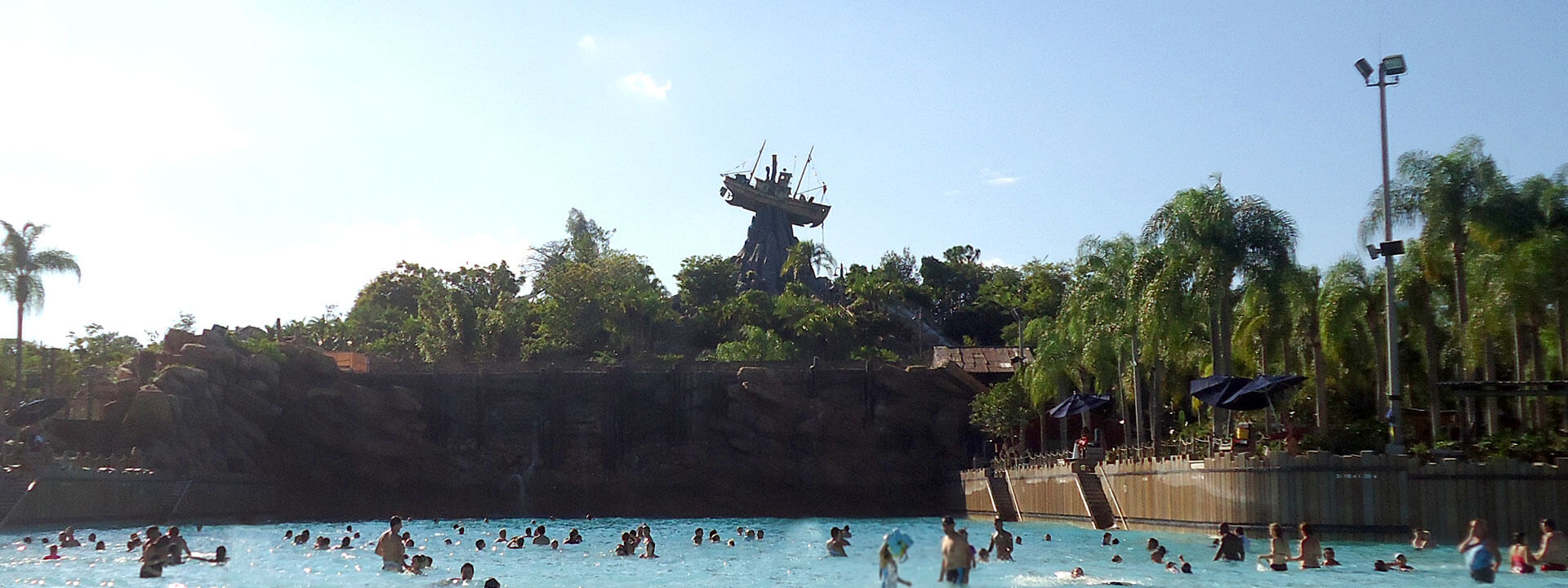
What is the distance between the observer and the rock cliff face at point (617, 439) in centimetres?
7669

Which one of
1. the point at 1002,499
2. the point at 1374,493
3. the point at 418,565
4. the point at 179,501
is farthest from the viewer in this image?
the point at 179,501

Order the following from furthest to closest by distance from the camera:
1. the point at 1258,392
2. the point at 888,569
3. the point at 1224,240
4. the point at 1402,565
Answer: the point at 1224,240 < the point at 1258,392 < the point at 1402,565 < the point at 888,569

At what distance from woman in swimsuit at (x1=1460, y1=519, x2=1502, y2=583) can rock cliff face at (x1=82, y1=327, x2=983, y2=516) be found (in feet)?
173

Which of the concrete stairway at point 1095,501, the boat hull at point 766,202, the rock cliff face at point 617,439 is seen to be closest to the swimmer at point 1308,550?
the concrete stairway at point 1095,501

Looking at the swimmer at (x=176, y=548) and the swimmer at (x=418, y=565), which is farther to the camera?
the swimmer at (x=418, y=565)

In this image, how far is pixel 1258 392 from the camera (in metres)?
37.8

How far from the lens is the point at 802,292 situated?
386ft

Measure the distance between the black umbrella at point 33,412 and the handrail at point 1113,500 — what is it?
43419 mm

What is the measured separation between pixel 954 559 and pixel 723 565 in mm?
18766

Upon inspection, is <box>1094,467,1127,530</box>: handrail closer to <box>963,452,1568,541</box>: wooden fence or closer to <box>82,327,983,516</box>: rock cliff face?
<box>963,452,1568,541</box>: wooden fence

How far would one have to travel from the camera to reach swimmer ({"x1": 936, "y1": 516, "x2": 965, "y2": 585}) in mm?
18188

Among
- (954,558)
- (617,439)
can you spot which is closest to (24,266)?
(617,439)

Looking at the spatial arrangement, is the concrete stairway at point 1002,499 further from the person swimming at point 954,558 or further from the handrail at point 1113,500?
the person swimming at point 954,558

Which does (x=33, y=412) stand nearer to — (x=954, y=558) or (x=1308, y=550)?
(x=1308, y=550)
